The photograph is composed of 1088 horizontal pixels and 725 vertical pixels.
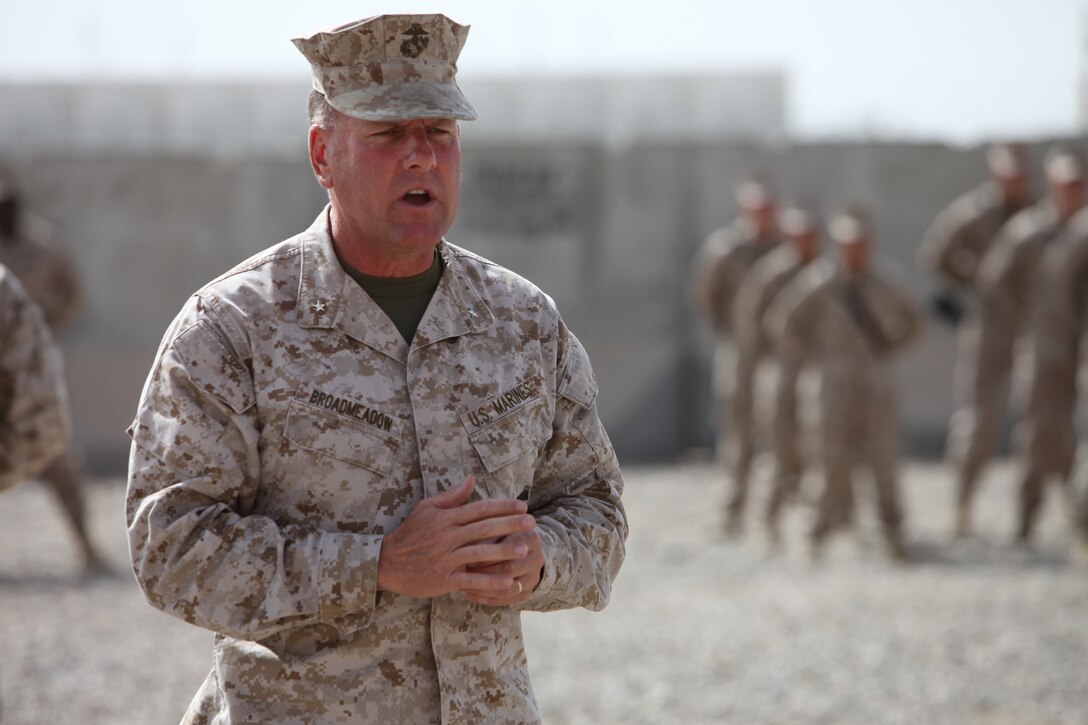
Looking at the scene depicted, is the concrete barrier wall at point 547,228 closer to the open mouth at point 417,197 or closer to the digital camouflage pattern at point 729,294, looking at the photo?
the digital camouflage pattern at point 729,294

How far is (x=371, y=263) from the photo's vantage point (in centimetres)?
240

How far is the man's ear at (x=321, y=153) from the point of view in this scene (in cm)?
Result: 235

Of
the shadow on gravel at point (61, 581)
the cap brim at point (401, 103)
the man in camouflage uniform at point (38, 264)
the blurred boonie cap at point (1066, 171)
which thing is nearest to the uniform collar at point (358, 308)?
the cap brim at point (401, 103)

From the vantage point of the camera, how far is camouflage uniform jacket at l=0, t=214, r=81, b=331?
905 cm

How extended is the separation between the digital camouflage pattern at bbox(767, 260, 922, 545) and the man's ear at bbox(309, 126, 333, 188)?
6.72 meters

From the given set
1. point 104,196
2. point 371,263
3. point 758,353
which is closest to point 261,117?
point 104,196

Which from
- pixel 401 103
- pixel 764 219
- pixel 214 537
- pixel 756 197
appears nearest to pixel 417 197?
pixel 401 103

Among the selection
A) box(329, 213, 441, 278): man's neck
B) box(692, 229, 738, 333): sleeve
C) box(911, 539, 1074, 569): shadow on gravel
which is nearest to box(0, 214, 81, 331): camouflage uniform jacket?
box(692, 229, 738, 333): sleeve

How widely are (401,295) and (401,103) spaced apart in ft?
1.10

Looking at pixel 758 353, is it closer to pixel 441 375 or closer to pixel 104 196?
pixel 104 196

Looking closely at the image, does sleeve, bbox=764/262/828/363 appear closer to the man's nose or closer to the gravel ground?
the gravel ground

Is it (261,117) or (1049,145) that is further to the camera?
(261,117)

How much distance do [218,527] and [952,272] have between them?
8.57 meters

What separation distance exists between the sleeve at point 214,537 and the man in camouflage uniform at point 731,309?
807 centimetres
